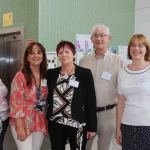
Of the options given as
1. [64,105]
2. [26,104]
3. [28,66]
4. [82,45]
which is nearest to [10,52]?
[82,45]

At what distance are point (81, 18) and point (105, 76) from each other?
1.21 metres

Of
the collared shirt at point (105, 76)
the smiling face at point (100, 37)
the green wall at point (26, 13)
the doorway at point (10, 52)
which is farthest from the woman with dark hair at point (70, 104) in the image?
Result: the doorway at point (10, 52)

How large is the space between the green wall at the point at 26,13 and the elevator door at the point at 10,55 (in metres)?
0.17

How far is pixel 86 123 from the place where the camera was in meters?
2.51

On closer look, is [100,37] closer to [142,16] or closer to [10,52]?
[10,52]

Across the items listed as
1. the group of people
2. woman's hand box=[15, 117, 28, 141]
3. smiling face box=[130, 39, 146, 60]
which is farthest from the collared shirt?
woman's hand box=[15, 117, 28, 141]

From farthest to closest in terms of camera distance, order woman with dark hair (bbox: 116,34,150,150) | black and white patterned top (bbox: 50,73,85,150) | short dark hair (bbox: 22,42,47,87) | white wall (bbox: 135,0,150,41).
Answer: white wall (bbox: 135,0,150,41) → short dark hair (bbox: 22,42,47,87) → black and white patterned top (bbox: 50,73,85,150) → woman with dark hair (bbox: 116,34,150,150)

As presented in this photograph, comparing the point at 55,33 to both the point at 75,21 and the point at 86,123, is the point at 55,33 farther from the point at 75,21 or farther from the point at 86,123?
the point at 86,123

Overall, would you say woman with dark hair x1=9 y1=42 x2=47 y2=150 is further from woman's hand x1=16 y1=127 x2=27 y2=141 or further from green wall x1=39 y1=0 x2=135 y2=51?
green wall x1=39 y1=0 x2=135 y2=51

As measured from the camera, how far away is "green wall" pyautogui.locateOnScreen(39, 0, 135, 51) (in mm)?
3340

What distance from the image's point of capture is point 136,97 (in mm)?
2258

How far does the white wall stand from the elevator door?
1888 mm

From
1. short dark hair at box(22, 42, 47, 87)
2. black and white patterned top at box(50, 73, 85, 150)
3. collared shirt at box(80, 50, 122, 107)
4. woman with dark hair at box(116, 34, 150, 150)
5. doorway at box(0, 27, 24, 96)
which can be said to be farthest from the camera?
doorway at box(0, 27, 24, 96)

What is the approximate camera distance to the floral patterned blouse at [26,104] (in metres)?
2.46
